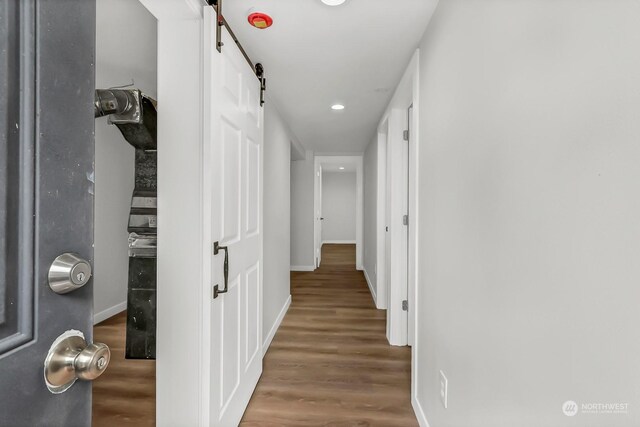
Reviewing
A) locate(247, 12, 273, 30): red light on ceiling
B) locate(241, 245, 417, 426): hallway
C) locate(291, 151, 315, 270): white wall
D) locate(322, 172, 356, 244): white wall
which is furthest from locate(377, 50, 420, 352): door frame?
locate(322, 172, 356, 244): white wall

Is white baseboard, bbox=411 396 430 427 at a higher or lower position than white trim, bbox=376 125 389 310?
lower

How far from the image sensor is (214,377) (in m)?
1.33

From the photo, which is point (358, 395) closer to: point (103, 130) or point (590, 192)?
point (590, 192)

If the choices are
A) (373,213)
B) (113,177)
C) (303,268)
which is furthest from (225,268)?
(303,268)

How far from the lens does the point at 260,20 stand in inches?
58.2

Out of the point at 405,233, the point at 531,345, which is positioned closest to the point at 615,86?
the point at 531,345

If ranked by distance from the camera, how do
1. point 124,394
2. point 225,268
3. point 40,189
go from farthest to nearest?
point 124,394 → point 225,268 → point 40,189

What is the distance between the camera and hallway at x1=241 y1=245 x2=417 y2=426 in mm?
1743

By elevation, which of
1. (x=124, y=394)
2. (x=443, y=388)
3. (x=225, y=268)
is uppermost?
(x=225, y=268)

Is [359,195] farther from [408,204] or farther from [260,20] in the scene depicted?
[260,20]

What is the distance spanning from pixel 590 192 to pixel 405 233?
2206 millimetres

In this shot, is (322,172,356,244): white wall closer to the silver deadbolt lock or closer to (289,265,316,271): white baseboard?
(289,265,316,271): white baseboard

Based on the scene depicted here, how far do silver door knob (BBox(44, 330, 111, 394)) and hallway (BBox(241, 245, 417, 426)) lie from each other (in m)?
1.49

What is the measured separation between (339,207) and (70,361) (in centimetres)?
951
